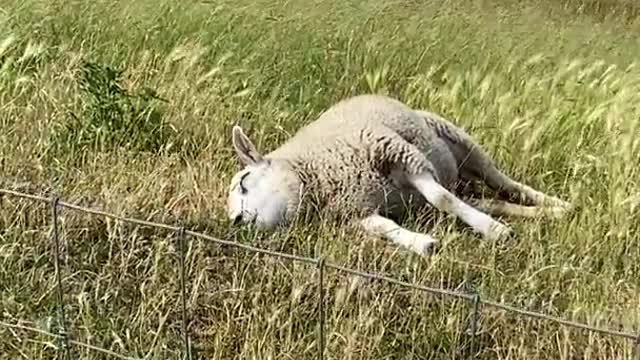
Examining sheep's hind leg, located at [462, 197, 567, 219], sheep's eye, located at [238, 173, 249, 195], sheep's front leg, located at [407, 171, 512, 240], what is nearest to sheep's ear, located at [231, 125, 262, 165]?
sheep's eye, located at [238, 173, 249, 195]

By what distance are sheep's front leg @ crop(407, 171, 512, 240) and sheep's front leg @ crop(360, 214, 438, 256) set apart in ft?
0.81

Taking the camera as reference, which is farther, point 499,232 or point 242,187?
point 242,187

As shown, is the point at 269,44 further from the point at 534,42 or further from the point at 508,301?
the point at 508,301

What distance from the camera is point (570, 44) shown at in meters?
11.1

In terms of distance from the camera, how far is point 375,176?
18.5 feet

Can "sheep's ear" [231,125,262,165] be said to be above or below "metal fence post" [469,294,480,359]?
below

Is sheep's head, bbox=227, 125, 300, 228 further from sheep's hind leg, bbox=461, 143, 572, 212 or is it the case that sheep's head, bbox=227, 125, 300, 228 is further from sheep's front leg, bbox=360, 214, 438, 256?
sheep's hind leg, bbox=461, 143, 572, 212

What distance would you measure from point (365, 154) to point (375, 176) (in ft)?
0.49

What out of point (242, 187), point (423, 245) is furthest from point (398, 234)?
point (242, 187)

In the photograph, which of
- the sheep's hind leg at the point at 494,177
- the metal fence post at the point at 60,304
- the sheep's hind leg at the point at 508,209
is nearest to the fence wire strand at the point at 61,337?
the metal fence post at the point at 60,304

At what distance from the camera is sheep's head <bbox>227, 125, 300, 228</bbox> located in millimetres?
5277

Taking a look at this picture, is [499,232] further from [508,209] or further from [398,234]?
[508,209]

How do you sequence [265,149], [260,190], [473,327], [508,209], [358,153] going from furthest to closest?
1. [265,149]
2. [508,209]
3. [358,153]
4. [260,190]
5. [473,327]

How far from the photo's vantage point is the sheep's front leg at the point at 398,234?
197 inches
